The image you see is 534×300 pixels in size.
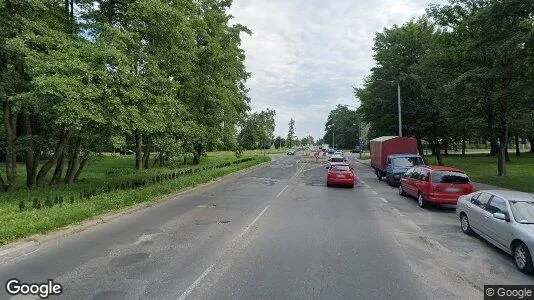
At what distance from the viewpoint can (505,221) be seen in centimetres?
846

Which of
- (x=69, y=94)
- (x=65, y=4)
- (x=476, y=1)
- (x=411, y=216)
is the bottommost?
(x=411, y=216)

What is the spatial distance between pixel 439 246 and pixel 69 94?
1178 centimetres

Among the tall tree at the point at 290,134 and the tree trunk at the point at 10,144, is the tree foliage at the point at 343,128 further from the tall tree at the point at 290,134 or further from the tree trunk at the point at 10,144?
the tree trunk at the point at 10,144

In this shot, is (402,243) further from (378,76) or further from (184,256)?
(378,76)

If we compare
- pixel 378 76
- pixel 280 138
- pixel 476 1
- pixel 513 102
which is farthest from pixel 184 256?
pixel 280 138

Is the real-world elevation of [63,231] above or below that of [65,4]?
below

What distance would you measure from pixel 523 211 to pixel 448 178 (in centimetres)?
667

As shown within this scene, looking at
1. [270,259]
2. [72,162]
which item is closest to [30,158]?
[72,162]

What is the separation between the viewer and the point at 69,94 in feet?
42.7

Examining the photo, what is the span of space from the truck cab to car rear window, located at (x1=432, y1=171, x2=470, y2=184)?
26.5 ft

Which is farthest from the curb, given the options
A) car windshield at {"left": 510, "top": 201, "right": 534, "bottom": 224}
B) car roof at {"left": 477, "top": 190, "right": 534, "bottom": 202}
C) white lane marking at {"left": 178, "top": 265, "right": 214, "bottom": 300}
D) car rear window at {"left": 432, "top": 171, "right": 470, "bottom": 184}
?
car rear window at {"left": 432, "top": 171, "right": 470, "bottom": 184}

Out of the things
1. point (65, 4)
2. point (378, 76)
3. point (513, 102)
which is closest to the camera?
point (65, 4)

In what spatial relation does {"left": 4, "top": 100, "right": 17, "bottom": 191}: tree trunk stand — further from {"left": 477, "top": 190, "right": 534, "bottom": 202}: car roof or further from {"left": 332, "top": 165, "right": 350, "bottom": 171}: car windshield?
{"left": 477, "top": 190, "right": 534, "bottom": 202}: car roof

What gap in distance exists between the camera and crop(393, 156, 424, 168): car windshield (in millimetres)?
24000
